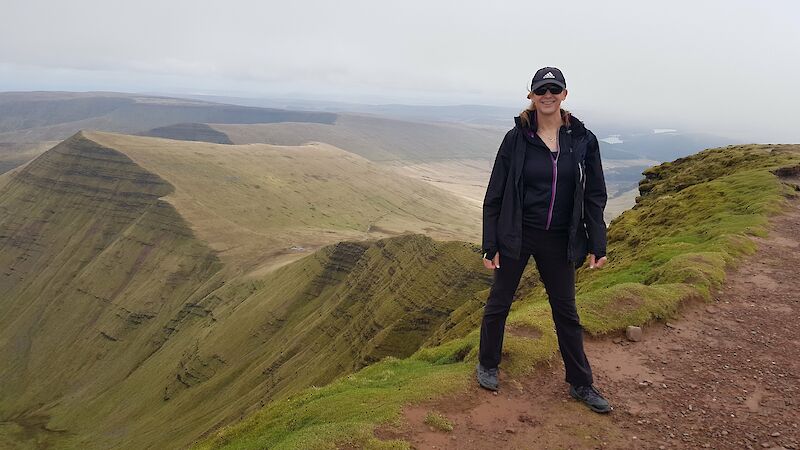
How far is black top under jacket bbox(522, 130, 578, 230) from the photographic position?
9.52 metres

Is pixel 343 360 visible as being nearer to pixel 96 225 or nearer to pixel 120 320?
pixel 120 320

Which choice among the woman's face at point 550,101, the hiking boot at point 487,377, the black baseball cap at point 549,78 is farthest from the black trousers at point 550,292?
the black baseball cap at point 549,78

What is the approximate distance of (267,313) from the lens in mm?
100062

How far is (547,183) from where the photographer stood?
9547 mm

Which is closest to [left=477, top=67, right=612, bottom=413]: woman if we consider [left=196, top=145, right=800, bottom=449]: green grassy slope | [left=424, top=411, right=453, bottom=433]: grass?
[left=424, top=411, right=453, bottom=433]: grass

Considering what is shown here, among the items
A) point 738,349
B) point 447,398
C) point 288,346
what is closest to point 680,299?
point 738,349

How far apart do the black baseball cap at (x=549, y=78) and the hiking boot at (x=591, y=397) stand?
6.34 metres

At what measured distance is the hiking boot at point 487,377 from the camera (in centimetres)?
1130

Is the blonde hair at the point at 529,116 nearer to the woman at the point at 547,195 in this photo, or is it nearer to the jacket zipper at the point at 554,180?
the woman at the point at 547,195

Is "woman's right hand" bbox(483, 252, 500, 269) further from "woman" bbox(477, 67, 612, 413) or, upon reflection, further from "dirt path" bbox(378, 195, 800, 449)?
"dirt path" bbox(378, 195, 800, 449)

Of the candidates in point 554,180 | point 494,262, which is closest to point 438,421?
point 494,262

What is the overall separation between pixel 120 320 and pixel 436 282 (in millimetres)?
105207

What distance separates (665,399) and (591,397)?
6.38 feet

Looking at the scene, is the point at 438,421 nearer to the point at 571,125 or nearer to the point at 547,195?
the point at 547,195
